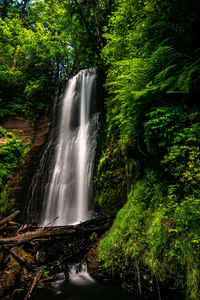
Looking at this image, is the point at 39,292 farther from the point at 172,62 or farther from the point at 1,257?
the point at 172,62

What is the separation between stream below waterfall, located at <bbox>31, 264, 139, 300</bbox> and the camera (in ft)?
9.22

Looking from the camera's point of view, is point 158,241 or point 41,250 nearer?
point 158,241

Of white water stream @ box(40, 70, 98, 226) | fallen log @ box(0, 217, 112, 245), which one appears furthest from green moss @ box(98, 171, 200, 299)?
white water stream @ box(40, 70, 98, 226)

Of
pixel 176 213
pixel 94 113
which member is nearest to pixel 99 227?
pixel 176 213

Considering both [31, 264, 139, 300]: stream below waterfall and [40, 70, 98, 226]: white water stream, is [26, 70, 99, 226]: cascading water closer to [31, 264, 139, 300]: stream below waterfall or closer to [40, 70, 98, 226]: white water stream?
[40, 70, 98, 226]: white water stream

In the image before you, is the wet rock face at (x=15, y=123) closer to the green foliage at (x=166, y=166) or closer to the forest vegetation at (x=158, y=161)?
the forest vegetation at (x=158, y=161)

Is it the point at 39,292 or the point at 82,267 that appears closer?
the point at 39,292

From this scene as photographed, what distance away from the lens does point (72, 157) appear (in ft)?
29.5

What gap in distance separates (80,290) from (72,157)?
6.38m

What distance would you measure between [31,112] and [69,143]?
5.14 meters

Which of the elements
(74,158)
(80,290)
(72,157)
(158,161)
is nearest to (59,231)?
(80,290)

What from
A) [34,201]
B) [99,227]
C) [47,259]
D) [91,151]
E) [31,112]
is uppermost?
[31,112]

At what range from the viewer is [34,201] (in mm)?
8844

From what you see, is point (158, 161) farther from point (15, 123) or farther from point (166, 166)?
point (15, 123)
